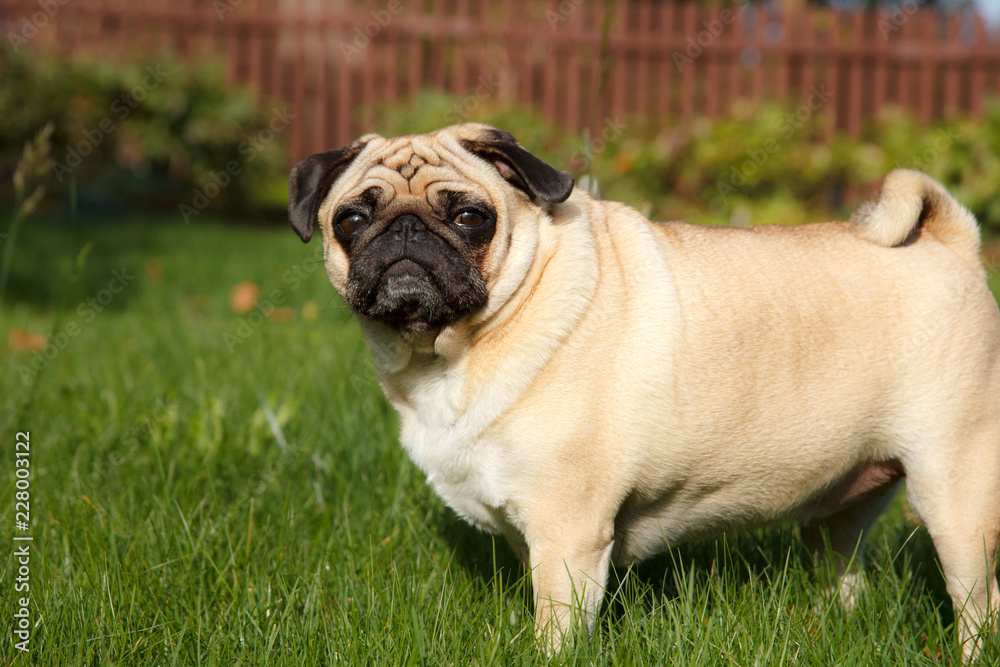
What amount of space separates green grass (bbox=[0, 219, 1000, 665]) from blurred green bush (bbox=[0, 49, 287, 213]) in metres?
6.58

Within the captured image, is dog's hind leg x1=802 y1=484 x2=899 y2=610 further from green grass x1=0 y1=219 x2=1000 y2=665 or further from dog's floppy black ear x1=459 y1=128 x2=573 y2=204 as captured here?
dog's floppy black ear x1=459 y1=128 x2=573 y2=204

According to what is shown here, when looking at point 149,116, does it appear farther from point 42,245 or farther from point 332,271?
point 332,271

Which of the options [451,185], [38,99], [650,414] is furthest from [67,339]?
[38,99]

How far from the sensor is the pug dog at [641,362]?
8.02 feet

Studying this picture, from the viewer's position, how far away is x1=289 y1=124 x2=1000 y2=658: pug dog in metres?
2.44

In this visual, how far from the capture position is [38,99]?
1054 centimetres

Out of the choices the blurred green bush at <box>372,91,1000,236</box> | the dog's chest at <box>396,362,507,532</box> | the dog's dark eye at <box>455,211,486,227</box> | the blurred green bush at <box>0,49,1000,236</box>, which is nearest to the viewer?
the dog's chest at <box>396,362,507,532</box>

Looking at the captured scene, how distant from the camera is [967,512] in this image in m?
2.64

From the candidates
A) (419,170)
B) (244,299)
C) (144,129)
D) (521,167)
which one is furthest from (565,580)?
(144,129)

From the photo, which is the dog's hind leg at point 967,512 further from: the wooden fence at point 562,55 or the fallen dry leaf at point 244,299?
the wooden fence at point 562,55

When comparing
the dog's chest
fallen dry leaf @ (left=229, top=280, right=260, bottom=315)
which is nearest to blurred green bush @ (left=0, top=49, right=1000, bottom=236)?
fallen dry leaf @ (left=229, top=280, right=260, bottom=315)

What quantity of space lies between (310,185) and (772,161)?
7982 millimetres

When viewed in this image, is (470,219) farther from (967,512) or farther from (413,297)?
(967,512)

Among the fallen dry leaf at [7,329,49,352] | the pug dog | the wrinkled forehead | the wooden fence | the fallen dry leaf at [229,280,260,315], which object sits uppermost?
the wooden fence
